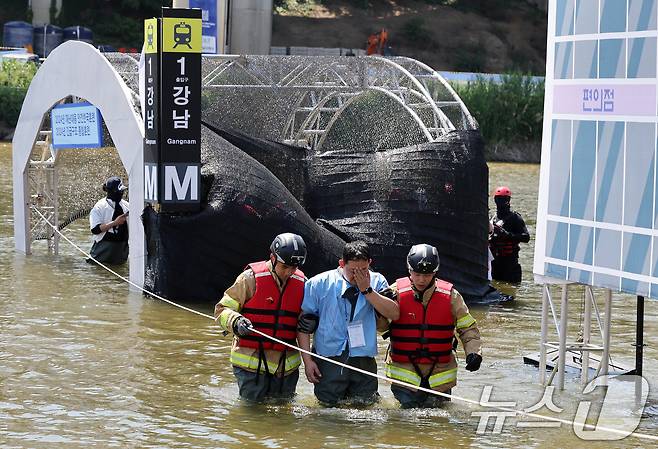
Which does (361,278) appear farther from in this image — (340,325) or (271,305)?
(271,305)

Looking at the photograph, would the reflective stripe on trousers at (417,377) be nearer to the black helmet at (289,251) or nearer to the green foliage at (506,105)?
the black helmet at (289,251)

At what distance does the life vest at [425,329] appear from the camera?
10.1 meters

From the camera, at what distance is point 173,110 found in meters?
16.0

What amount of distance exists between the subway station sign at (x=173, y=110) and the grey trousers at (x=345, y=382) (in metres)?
6.11

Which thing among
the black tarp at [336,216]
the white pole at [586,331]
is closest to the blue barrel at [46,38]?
the black tarp at [336,216]

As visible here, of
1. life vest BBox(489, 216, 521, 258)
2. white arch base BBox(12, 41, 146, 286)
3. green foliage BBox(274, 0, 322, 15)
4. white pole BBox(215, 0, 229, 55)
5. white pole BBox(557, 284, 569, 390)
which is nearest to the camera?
white pole BBox(557, 284, 569, 390)

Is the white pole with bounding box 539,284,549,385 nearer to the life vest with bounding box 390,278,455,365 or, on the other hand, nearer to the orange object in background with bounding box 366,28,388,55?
the life vest with bounding box 390,278,455,365

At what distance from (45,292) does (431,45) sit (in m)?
53.1

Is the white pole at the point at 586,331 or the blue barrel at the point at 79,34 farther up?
the blue barrel at the point at 79,34

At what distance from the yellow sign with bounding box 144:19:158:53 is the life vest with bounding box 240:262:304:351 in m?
6.44

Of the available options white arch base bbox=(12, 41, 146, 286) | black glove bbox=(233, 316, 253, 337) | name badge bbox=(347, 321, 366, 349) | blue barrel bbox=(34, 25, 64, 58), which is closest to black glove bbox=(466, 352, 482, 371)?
name badge bbox=(347, 321, 366, 349)

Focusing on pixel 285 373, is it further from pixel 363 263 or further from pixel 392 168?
pixel 392 168

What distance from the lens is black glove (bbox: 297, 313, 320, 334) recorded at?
10.1 m

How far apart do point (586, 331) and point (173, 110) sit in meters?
6.58
